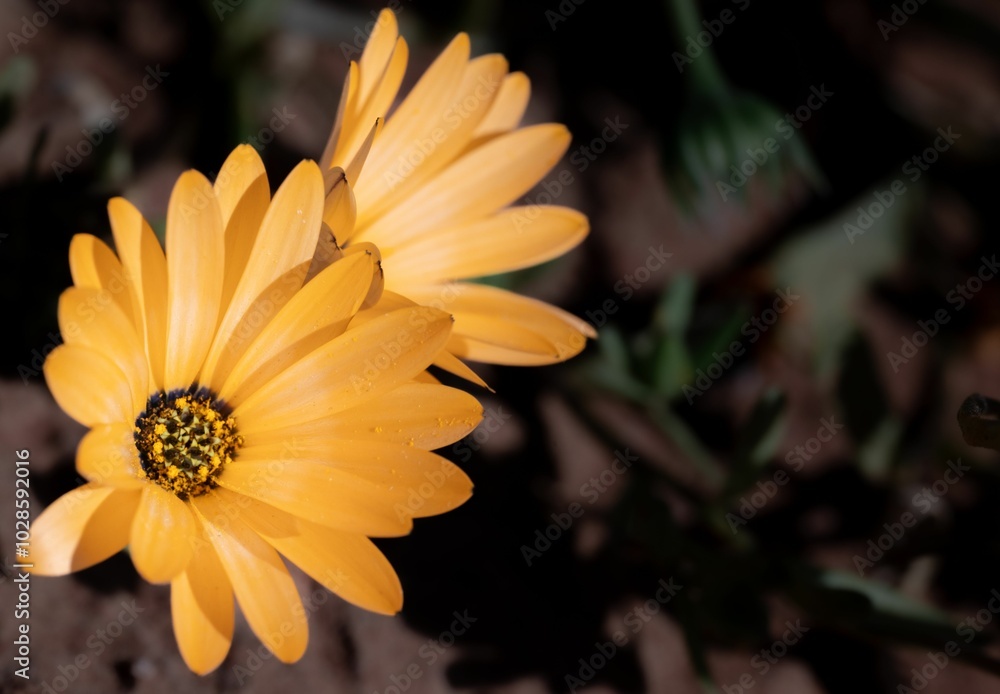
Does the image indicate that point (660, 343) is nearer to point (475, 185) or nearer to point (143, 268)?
point (475, 185)

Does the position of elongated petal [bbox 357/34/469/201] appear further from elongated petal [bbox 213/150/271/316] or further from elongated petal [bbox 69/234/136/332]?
elongated petal [bbox 69/234/136/332]

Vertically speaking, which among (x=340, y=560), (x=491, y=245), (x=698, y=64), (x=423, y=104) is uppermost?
(x=698, y=64)

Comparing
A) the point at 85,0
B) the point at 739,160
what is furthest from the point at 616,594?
the point at 85,0

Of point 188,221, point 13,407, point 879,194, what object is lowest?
point 13,407

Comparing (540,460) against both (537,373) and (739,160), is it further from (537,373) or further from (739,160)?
(739,160)

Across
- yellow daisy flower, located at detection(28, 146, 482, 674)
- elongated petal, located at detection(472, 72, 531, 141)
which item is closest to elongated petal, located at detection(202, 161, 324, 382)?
yellow daisy flower, located at detection(28, 146, 482, 674)

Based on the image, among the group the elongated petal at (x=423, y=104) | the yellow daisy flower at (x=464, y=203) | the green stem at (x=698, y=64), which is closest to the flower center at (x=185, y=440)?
the yellow daisy flower at (x=464, y=203)

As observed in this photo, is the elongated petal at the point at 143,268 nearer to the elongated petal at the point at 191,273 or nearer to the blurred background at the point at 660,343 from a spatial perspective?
the elongated petal at the point at 191,273

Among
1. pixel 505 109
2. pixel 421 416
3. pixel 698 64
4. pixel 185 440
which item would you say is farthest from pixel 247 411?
pixel 698 64
